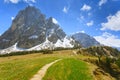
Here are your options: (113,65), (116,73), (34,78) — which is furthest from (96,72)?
(34,78)

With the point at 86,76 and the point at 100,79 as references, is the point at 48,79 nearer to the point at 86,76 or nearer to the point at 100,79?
the point at 86,76

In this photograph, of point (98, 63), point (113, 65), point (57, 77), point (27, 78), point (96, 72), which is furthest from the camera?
point (98, 63)

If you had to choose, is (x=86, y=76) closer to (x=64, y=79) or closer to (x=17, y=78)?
(x=64, y=79)

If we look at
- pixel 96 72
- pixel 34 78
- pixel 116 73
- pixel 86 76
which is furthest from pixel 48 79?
pixel 116 73

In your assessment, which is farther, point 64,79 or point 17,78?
point 64,79

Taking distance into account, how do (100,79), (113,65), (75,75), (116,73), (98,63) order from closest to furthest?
1. (75,75)
2. (100,79)
3. (116,73)
4. (113,65)
5. (98,63)

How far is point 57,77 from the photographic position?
148ft

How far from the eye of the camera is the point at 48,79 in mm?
40906

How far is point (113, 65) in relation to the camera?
7869 cm

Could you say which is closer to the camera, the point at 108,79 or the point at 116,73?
the point at 108,79

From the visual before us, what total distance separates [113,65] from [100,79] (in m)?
25.2

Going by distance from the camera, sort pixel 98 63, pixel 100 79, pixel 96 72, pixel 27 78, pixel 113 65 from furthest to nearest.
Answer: pixel 98 63, pixel 113 65, pixel 96 72, pixel 100 79, pixel 27 78

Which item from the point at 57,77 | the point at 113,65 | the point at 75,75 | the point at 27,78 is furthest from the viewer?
the point at 113,65

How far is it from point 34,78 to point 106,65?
48918mm
